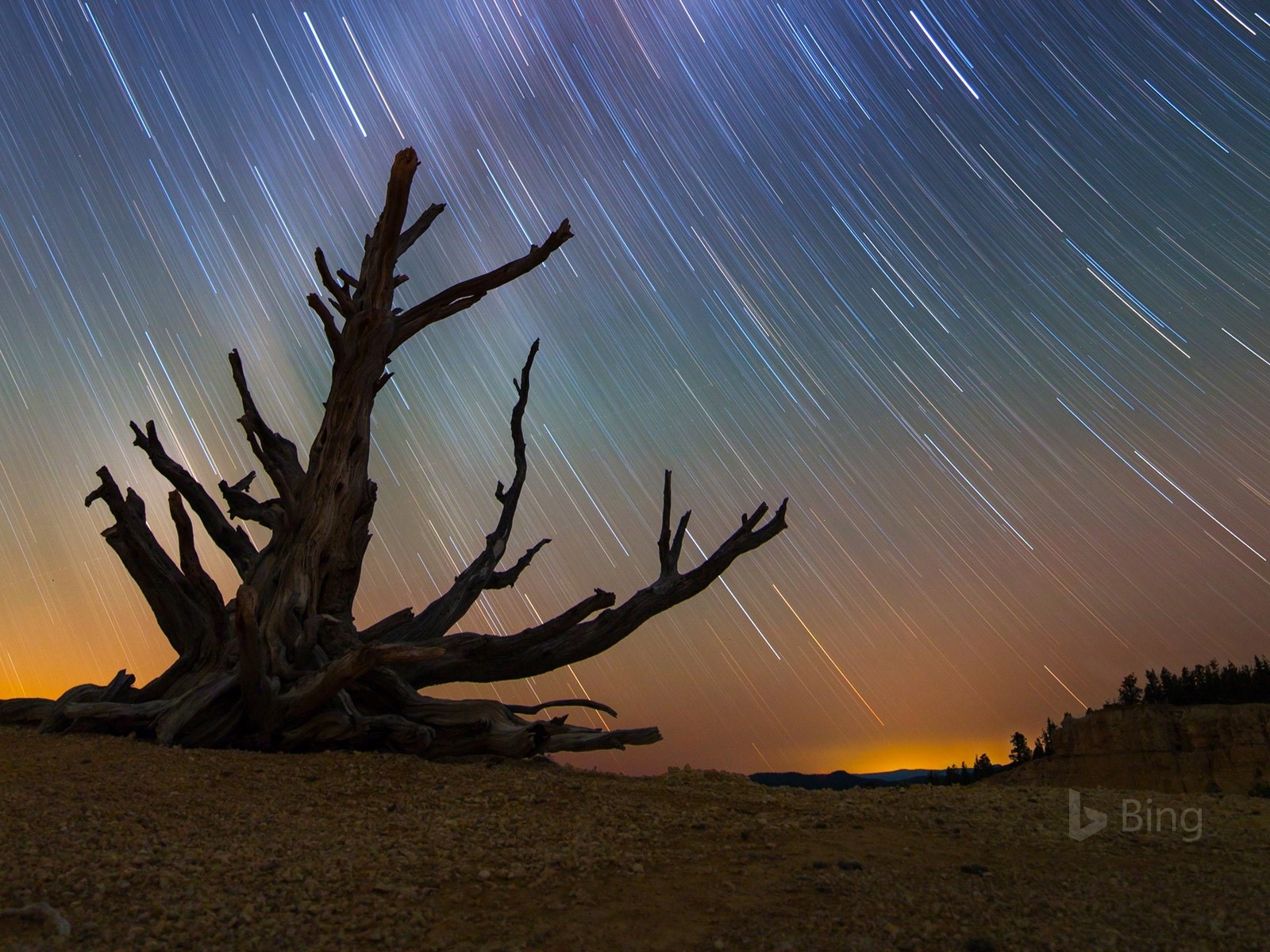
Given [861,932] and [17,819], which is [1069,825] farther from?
[17,819]

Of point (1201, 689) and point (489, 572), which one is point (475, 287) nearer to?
point (489, 572)

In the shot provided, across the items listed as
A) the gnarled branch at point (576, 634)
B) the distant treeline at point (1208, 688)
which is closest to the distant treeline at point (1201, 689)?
the distant treeline at point (1208, 688)

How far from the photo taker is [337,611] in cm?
1148

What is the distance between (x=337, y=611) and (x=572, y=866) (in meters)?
7.18

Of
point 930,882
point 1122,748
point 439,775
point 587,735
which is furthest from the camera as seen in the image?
point 1122,748

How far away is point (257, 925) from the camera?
423cm

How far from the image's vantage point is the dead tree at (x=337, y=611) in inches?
373

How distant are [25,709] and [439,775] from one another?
6.01 m

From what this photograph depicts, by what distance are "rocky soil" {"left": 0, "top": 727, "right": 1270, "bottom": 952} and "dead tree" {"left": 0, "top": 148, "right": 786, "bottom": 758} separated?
1451 millimetres

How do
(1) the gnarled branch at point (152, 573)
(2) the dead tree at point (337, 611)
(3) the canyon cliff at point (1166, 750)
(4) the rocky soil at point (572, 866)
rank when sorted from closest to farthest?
(4) the rocky soil at point (572, 866), (2) the dead tree at point (337, 611), (1) the gnarled branch at point (152, 573), (3) the canyon cliff at point (1166, 750)

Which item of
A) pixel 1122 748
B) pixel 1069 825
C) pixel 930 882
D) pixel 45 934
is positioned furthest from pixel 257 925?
pixel 1122 748

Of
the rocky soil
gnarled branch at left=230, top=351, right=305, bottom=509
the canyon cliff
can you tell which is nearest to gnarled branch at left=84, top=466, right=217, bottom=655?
gnarled branch at left=230, top=351, right=305, bottom=509

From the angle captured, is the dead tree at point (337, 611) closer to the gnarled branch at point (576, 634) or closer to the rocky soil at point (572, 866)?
the gnarled branch at point (576, 634)

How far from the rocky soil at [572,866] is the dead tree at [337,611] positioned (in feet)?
4.76
